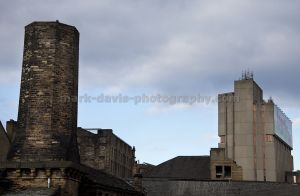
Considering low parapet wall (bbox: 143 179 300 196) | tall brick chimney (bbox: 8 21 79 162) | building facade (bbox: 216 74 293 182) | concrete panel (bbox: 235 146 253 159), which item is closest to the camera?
tall brick chimney (bbox: 8 21 79 162)

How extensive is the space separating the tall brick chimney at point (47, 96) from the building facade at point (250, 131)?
40.0 m

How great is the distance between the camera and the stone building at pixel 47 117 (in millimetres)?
21469

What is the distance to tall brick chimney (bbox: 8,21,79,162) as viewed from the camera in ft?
74.7

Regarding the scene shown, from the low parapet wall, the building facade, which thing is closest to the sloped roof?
the building facade

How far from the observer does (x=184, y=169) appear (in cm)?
5806

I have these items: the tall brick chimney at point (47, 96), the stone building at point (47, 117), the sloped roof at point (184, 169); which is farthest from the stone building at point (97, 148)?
the tall brick chimney at point (47, 96)

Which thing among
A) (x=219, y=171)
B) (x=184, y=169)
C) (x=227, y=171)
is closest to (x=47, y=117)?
(x=184, y=169)

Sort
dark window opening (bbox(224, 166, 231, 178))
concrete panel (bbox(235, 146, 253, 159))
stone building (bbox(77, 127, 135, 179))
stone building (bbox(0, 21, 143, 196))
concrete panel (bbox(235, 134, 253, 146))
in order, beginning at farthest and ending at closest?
concrete panel (bbox(235, 134, 253, 146)), concrete panel (bbox(235, 146, 253, 159)), dark window opening (bbox(224, 166, 231, 178)), stone building (bbox(77, 127, 135, 179)), stone building (bbox(0, 21, 143, 196))

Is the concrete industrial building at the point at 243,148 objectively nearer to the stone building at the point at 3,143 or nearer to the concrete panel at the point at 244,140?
the concrete panel at the point at 244,140

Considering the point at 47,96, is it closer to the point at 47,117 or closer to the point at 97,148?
the point at 47,117

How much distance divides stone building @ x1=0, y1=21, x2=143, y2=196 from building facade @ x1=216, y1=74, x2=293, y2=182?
39824 mm

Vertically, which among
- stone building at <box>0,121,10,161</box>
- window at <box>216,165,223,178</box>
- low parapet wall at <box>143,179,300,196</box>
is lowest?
low parapet wall at <box>143,179,300,196</box>

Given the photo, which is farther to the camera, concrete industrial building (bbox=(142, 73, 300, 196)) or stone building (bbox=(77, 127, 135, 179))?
concrete industrial building (bbox=(142, 73, 300, 196))

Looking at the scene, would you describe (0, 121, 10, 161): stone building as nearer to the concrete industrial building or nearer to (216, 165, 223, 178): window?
the concrete industrial building
